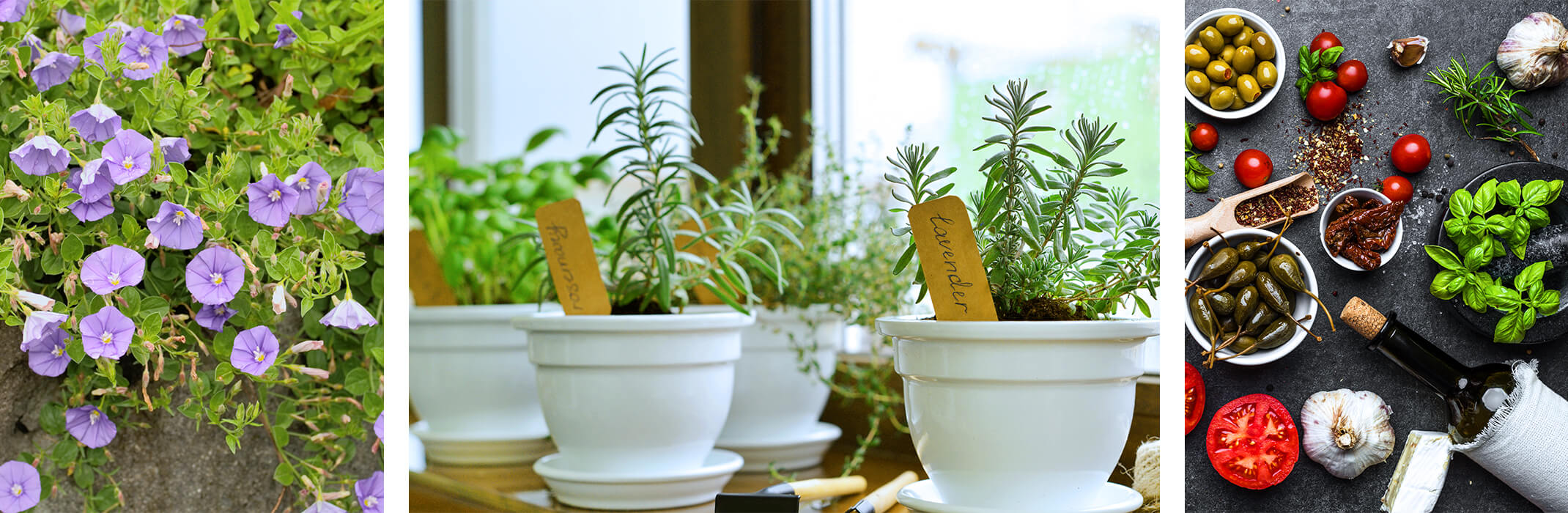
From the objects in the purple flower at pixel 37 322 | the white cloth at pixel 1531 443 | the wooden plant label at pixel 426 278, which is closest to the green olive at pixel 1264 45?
the white cloth at pixel 1531 443

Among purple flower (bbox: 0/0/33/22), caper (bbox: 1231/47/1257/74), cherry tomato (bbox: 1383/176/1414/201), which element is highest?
purple flower (bbox: 0/0/33/22)

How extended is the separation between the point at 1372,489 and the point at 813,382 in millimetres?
455

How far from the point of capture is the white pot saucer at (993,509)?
0.48m

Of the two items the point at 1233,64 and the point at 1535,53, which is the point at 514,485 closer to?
the point at 1233,64

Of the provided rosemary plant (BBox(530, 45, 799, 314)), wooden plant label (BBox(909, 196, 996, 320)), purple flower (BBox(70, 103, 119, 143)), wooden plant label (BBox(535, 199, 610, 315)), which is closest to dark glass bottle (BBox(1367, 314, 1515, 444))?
wooden plant label (BBox(909, 196, 996, 320))

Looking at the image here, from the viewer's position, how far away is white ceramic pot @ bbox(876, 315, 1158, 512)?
469mm

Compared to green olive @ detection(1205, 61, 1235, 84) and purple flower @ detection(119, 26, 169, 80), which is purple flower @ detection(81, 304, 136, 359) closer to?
purple flower @ detection(119, 26, 169, 80)

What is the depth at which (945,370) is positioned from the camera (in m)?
0.48

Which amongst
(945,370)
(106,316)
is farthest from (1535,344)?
(106,316)

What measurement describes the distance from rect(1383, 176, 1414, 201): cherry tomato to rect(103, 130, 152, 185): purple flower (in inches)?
26.3

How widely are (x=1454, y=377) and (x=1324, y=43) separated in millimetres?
194

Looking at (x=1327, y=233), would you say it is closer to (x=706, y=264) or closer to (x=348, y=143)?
(x=706, y=264)

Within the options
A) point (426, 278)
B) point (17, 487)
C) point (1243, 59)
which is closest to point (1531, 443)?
point (1243, 59)

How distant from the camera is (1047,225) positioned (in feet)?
1.64
